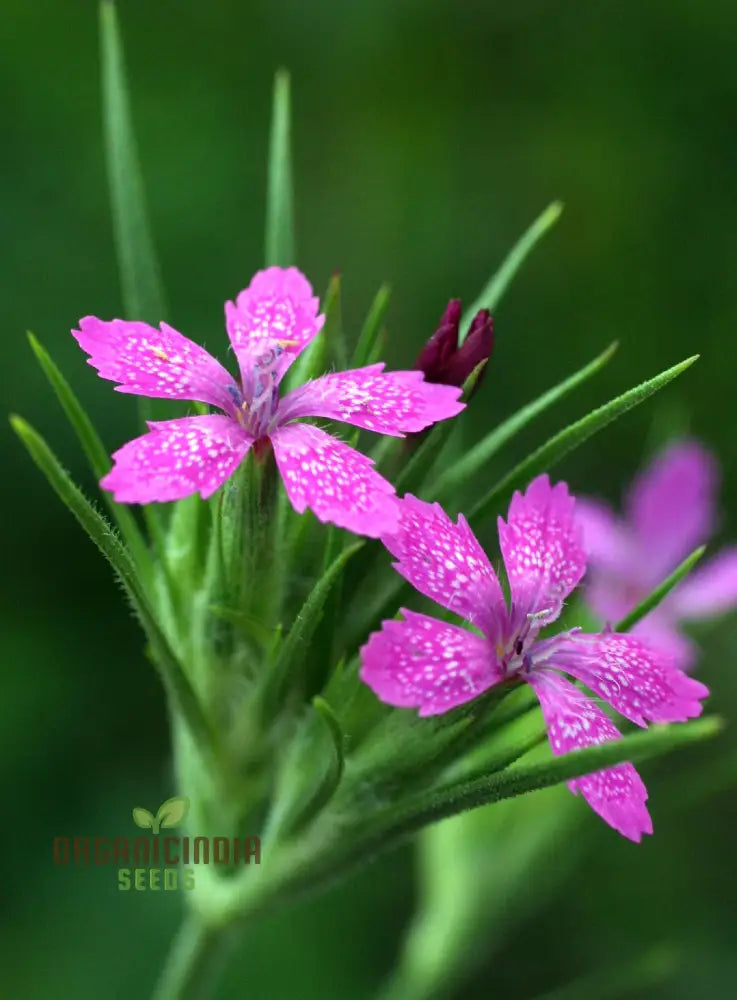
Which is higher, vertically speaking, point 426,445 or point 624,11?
point 624,11

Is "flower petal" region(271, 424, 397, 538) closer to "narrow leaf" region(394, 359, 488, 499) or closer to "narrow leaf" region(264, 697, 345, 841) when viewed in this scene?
"narrow leaf" region(394, 359, 488, 499)

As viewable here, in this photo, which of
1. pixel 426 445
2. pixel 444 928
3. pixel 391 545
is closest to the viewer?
pixel 391 545

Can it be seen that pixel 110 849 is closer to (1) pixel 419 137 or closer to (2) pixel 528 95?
(1) pixel 419 137

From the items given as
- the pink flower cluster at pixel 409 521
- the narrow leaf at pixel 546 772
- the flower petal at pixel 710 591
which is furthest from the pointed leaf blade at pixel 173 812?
the flower petal at pixel 710 591

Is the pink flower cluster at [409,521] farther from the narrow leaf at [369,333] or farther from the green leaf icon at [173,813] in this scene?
the green leaf icon at [173,813]

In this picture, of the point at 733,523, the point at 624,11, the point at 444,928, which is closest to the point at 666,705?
the point at 444,928

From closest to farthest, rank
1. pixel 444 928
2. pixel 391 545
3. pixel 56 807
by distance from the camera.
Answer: pixel 391 545, pixel 444 928, pixel 56 807

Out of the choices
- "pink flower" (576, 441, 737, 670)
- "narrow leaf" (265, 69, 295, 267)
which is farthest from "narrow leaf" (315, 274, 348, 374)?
"pink flower" (576, 441, 737, 670)
